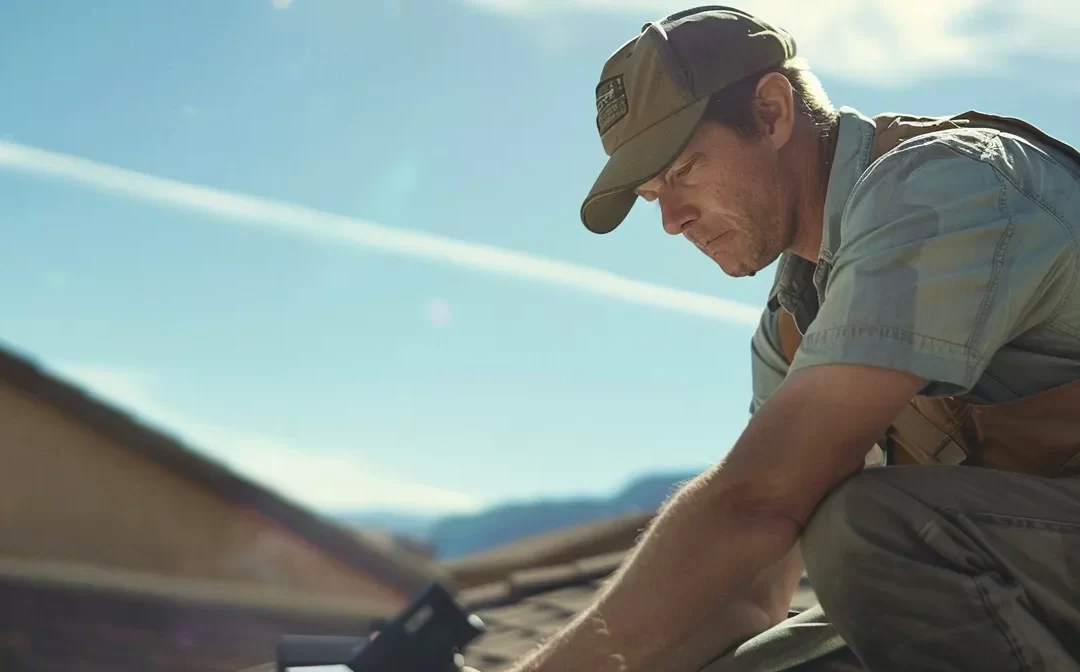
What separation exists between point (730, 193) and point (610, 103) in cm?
37

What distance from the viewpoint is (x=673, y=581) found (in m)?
1.81

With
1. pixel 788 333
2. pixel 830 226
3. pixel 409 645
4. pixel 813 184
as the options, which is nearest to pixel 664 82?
pixel 813 184

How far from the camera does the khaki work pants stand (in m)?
1.69

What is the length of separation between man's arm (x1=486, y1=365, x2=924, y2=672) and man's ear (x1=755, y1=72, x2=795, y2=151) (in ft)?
2.94

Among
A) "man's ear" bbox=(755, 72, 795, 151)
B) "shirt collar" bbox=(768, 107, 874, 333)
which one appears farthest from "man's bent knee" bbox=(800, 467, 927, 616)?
"man's ear" bbox=(755, 72, 795, 151)

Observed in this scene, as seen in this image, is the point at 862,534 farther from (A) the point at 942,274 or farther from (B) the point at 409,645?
(B) the point at 409,645

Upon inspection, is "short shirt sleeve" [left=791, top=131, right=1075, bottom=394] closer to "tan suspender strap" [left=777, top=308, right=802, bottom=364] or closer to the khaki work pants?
the khaki work pants

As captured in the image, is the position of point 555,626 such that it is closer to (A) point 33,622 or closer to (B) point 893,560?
(B) point 893,560

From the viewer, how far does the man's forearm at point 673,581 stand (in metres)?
1.80

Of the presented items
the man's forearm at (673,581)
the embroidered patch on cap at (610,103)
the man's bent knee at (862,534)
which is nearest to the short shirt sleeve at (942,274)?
the man's bent knee at (862,534)

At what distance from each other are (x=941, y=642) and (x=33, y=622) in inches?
403

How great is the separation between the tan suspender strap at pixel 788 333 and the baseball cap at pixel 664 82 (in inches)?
23.1

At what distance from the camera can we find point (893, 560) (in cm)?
171

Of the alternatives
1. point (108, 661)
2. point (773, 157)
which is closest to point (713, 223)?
point (773, 157)
